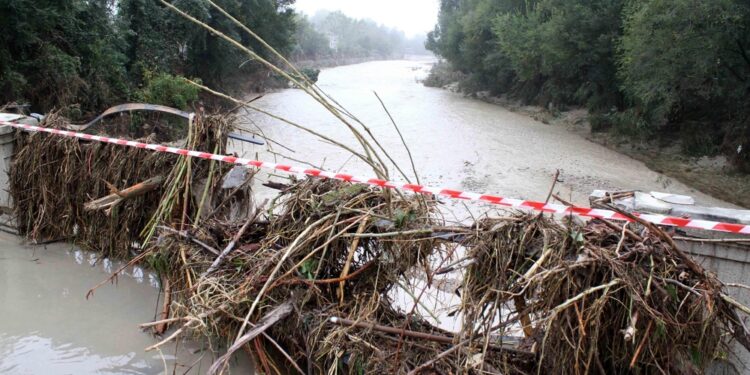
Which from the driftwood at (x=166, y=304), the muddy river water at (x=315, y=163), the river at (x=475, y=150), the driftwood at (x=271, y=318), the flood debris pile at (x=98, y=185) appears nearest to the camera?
the driftwood at (x=271, y=318)

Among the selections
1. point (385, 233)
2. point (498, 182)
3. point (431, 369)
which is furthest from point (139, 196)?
point (498, 182)

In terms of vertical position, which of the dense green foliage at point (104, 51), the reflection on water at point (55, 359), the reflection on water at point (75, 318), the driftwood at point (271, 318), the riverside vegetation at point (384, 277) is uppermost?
the dense green foliage at point (104, 51)

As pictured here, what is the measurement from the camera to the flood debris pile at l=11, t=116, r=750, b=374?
265cm

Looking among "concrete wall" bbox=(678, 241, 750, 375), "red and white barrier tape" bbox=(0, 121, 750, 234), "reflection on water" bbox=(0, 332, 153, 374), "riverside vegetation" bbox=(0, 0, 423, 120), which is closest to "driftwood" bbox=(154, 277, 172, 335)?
"reflection on water" bbox=(0, 332, 153, 374)

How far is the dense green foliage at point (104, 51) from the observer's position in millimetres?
13188

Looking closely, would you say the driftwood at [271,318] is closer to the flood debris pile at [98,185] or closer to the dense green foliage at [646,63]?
the flood debris pile at [98,185]

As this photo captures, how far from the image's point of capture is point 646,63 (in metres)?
16.3

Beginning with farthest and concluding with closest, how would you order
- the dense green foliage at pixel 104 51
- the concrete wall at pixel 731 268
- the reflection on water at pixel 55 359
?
the dense green foliage at pixel 104 51 → the reflection on water at pixel 55 359 → the concrete wall at pixel 731 268

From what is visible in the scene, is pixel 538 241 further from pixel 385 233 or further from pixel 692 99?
pixel 692 99

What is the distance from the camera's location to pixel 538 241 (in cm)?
288

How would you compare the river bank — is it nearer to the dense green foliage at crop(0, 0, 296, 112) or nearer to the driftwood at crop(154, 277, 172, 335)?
the dense green foliage at crop(0, 0, 296, 112)

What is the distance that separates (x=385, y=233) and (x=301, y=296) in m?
0.69

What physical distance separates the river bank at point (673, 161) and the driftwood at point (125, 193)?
1388 cm

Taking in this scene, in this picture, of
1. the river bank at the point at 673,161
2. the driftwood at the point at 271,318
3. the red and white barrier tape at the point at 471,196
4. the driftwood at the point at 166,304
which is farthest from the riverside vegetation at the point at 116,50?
the river bank at the point at 673,161
